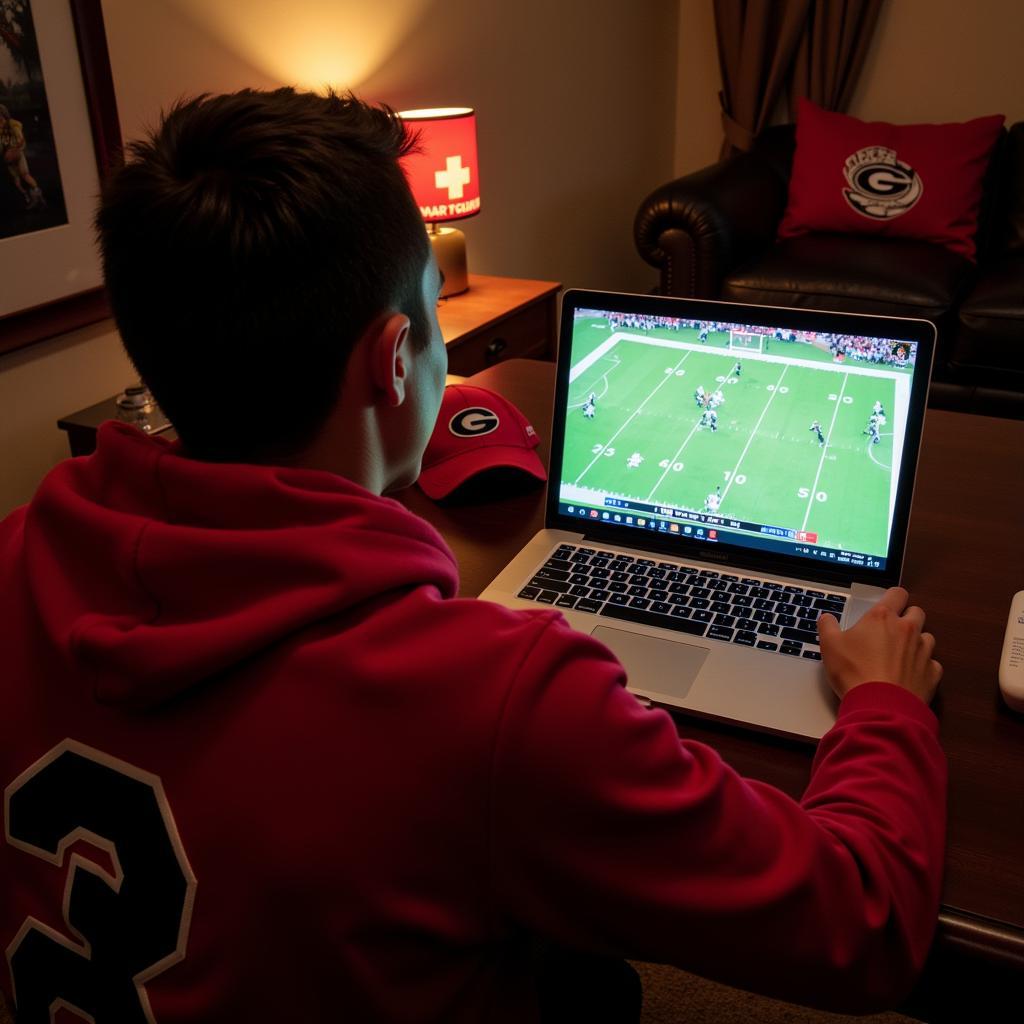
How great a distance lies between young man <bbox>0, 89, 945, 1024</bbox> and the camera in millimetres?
562

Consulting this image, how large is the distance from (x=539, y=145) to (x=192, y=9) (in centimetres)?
150

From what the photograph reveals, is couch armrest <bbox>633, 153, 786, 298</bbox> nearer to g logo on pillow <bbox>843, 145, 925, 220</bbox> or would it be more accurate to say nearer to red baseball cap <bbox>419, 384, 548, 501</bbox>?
g logo on pillow <bbox>843, 145, 925, 220</bbox>

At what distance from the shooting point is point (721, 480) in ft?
3.61

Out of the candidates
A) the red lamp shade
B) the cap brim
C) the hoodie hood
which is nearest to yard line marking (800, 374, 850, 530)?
the cap brim

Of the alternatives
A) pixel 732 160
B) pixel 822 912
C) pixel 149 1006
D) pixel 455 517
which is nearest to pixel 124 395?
pixel 455 517

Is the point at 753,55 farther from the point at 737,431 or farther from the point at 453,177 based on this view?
the point at 737,431

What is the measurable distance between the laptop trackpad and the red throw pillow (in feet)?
9.20

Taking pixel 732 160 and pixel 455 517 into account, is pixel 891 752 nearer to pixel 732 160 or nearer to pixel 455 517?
pixel 455 517

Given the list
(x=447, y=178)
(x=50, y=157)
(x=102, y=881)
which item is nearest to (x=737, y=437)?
(x=102, y=881)

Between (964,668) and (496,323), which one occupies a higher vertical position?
(964,668)

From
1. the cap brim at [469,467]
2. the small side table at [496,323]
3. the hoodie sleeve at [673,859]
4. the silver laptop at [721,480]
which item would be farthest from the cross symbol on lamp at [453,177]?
the hoodie sleeve at [673,859]

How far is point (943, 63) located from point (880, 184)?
78 centimetres

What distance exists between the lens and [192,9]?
2.15m

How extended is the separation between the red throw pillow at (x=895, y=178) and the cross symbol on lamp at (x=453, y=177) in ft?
4.56
